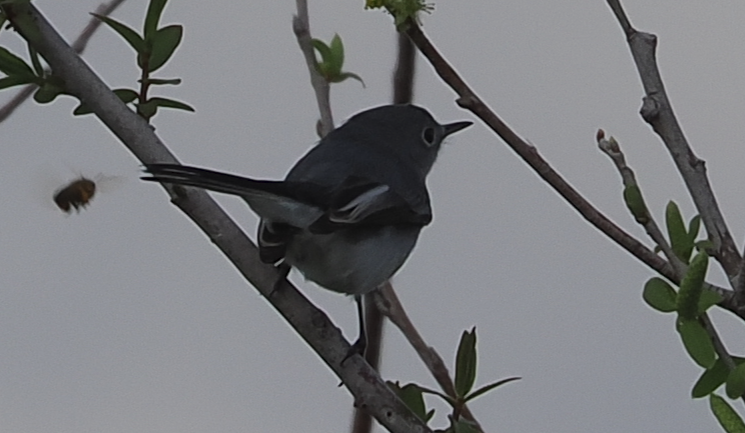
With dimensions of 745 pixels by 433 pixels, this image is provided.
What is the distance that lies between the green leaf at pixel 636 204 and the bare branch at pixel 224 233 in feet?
0.98

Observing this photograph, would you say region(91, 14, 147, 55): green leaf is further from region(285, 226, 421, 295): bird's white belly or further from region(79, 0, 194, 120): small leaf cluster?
region(285, 226, 421, 295): bird's white belly

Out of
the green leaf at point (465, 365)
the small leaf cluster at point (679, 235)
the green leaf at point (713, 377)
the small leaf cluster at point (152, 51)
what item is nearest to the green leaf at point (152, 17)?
the small leaf cluster at point (152, 51)

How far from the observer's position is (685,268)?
1.02 m

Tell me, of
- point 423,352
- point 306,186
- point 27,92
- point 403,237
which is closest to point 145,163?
point 27,92

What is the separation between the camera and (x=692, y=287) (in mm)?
942

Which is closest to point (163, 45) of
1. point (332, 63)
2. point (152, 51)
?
point (152, 51)

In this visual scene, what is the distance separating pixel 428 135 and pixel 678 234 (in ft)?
5.52

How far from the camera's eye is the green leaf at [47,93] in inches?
48.0

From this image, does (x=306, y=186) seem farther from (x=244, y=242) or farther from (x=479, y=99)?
(x=479, y=99)

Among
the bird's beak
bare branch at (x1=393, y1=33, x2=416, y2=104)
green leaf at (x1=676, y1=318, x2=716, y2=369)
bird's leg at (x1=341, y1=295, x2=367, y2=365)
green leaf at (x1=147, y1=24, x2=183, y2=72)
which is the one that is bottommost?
green leaf at (x1=676, y1=318, x2=716, y2=369)

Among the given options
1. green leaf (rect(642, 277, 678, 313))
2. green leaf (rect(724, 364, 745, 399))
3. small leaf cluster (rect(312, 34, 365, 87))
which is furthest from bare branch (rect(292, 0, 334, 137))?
green leaf (rect(724, 364, 745, 399))

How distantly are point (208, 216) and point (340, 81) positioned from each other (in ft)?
1.56

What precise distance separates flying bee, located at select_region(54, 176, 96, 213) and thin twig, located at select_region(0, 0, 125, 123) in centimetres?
18

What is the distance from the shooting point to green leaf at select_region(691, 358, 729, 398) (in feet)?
3.22
